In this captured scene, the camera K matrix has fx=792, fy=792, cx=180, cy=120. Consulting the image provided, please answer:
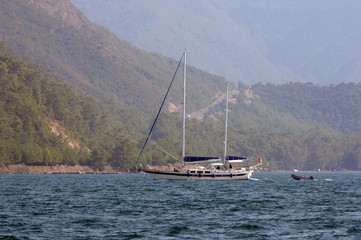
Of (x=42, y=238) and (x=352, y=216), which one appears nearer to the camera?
(x=42, y=238)

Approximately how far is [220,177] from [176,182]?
8491mm

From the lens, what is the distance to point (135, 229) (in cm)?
6306

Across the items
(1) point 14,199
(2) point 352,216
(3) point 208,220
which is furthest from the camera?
(1) point 14,199

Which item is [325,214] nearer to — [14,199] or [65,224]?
[65,224]

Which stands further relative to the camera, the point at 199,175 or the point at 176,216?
the point at 199,175

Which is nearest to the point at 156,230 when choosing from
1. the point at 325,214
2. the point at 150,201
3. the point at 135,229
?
the point at 135,229

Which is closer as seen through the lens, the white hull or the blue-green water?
the blue-green water

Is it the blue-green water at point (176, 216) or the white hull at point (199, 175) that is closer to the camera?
the blue-green water at point (176, 216)

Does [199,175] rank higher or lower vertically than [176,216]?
higher

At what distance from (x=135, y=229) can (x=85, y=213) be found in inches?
516

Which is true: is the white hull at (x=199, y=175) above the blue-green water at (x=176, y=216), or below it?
above

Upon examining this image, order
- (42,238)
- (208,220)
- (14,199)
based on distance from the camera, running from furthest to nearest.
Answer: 1. (14,199)
2. (208,220)
3. (42,238)

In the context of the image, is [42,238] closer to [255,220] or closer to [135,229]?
[135,229]

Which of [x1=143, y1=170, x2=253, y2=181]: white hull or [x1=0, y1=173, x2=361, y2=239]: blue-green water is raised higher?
[x1=143, y1=170, x2=253, y2=181]: white hull
